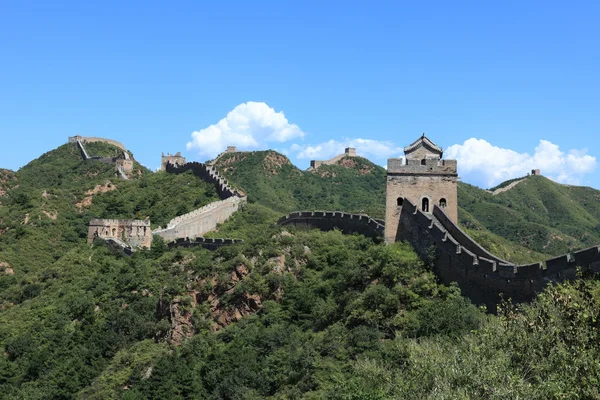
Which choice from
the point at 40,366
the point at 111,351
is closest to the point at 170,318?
the point at 111,351

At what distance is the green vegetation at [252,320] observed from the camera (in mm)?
18625

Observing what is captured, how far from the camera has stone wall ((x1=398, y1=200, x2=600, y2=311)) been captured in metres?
24.8

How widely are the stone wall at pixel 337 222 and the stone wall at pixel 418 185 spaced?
202 cm

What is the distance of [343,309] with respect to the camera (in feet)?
113

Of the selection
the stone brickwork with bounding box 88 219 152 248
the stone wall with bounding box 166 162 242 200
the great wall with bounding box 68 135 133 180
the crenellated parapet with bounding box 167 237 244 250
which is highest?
the great wall with bounding box 68 135 133 180

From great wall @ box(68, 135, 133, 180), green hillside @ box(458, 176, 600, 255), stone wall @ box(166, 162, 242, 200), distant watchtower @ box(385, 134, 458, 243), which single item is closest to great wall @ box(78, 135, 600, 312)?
distant watchtower @ box(385, 134, 458, 243)

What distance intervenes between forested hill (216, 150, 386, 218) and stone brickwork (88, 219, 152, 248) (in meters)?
26.3

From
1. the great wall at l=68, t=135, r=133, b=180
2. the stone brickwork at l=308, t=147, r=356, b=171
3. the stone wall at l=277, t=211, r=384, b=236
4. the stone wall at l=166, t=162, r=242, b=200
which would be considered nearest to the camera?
the stone wall at l=277, t=211, r=384, b=236

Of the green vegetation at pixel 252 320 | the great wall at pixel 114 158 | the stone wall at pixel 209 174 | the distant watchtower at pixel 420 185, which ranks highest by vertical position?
the great wall at pixel 114 158

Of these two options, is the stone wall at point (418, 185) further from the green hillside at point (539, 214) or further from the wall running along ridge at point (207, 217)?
the green hillside at point (539, 214)

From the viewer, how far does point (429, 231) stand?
111 feet

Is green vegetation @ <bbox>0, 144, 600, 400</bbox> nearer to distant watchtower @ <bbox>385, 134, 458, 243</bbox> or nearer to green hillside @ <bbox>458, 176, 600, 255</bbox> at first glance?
distant watchtower @ <bbox>385, 134, 458, 243</bbox>

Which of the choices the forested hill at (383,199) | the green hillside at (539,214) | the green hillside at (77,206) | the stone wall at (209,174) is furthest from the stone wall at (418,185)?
the forested hill at (383,199)

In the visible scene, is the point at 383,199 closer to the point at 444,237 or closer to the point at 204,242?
the point at 204,242
